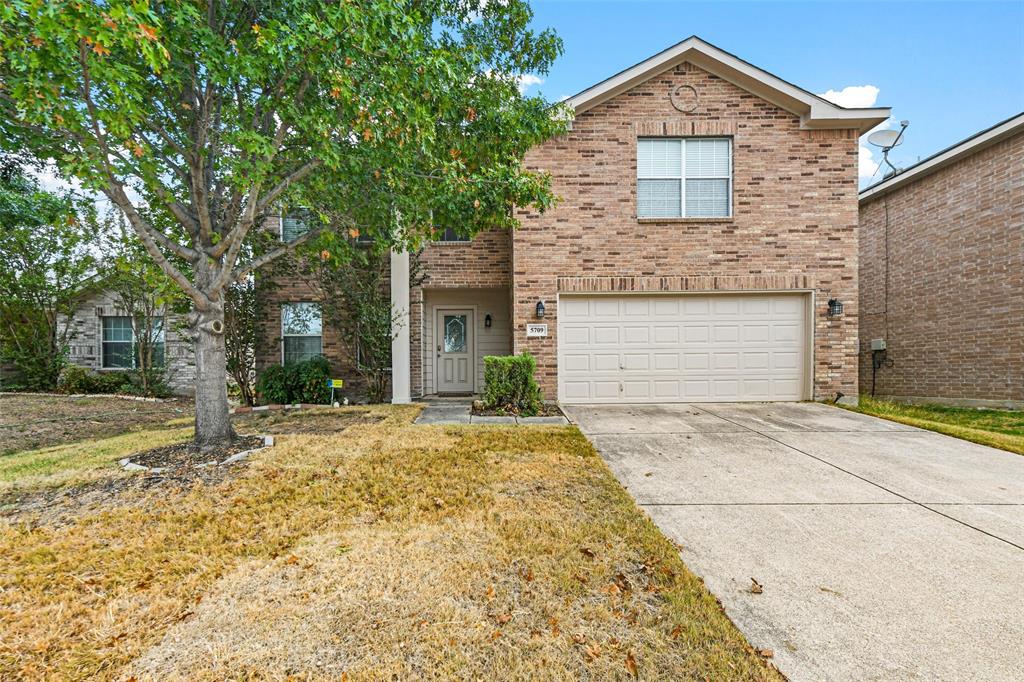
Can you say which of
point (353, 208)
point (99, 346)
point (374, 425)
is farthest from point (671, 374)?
point (99, 346)

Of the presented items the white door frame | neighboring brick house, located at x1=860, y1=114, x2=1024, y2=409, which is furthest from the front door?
neighboring brick house, located at x1=860, y1=114, x2=1024, y2=409

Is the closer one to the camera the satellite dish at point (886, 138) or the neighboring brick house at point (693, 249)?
the neighboring brick house at point (693, 249)

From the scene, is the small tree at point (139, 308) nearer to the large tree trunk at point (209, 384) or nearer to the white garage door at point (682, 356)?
the large tree trunk at point (209, 384)

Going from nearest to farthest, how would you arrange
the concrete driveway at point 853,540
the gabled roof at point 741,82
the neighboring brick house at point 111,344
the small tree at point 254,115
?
the concrete driveway at point 853,540
the small tree at point 254,115
the gabled roof at point 741,82
the neighboring brick house at point 111,344

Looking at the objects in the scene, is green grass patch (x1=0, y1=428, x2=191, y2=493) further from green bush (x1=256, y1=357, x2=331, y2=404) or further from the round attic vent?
the round attic vent

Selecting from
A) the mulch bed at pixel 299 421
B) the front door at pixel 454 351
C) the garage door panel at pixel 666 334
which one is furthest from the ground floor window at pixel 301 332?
the garage door panel at pixel 666 334

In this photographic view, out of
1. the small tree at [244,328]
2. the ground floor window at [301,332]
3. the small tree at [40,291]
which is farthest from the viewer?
the small tree at [40,291]

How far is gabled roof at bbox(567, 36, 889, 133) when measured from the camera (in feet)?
27.5

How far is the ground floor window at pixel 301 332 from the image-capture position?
10.0m

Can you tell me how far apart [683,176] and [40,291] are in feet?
48.8

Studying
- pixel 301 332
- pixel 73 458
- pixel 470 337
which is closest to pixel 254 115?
pixel 73 458

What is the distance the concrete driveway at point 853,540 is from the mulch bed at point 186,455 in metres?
4.20

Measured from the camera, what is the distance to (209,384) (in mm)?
5027

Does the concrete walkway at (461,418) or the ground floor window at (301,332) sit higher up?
the ground floor window at (301,332)
